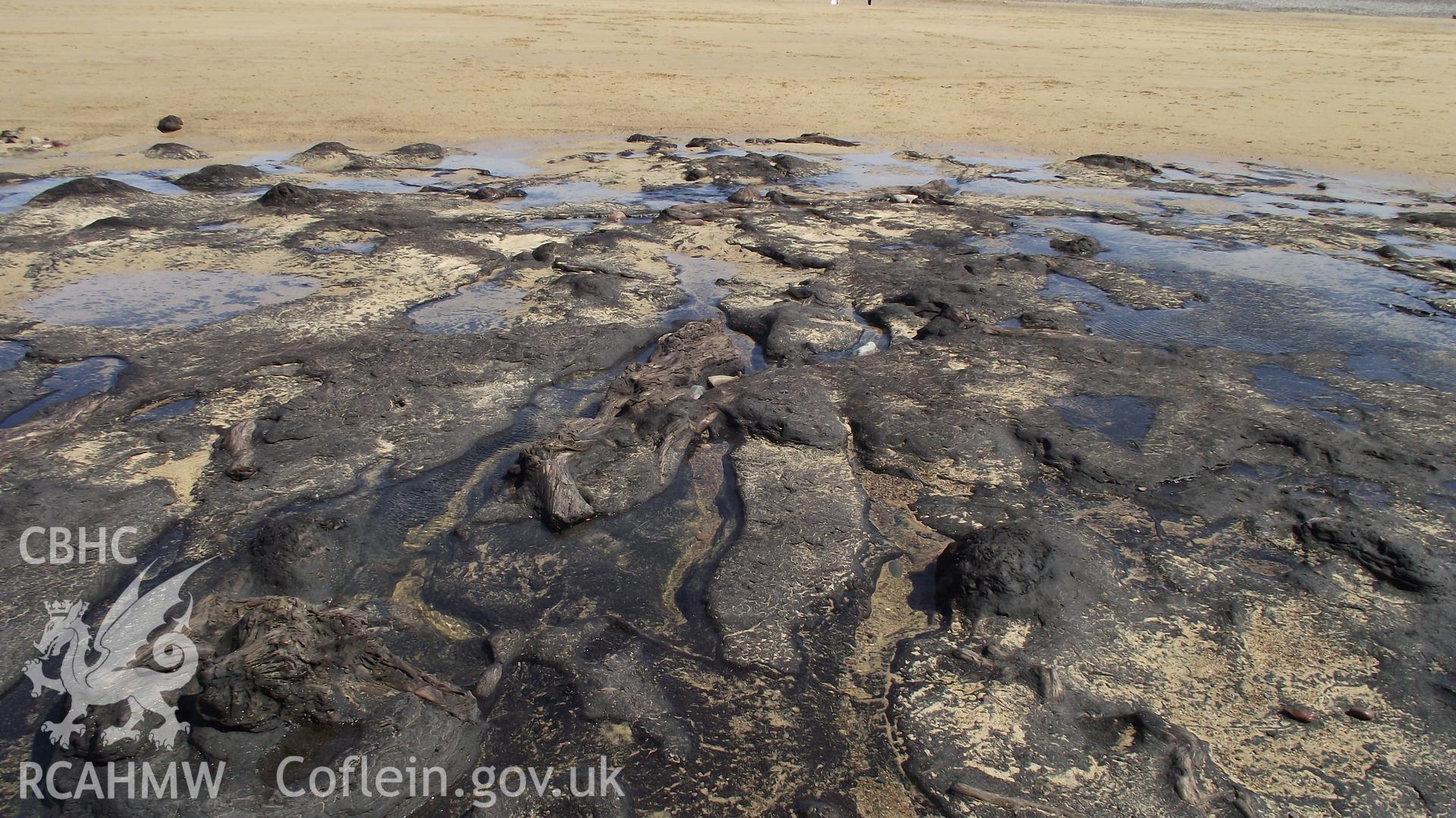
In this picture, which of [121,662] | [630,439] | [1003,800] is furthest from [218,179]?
[1003,800]

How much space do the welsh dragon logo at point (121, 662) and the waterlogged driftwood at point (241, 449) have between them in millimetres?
729

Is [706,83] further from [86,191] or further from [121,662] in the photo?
[121,662]

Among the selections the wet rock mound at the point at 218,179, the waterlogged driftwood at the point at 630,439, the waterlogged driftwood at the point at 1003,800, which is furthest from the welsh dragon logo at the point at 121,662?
the wet rock mound at the point at 218,179

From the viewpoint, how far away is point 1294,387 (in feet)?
14.8

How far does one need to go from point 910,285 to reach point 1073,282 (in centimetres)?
124

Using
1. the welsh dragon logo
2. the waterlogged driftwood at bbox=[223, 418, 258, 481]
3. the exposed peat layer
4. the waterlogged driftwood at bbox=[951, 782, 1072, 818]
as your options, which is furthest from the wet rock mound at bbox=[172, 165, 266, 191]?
the waterlogged driftwood at bbox=[951, 782, 1072, 818]

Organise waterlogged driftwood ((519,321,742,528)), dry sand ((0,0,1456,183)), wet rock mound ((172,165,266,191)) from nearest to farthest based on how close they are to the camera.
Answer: waterlogged driftwood ((519,321,742,528)), wet rock mound ((172,165,266,191)), dry sand ((0,0,1456,183))

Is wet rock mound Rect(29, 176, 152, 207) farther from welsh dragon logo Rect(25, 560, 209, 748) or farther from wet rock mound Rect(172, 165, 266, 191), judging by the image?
welsh dragon logo Rect(25, 560, 209, 748)

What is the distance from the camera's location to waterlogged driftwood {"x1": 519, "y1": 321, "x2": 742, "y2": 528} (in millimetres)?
3426

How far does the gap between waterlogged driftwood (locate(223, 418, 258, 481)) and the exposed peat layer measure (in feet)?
0.05

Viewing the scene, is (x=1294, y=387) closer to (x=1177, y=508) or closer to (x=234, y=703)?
(x=1177, y=508)

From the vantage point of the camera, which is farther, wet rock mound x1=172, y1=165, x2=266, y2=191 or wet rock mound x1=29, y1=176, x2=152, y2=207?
wet rock mound x1=172, y1=165, x2=266, y2=191

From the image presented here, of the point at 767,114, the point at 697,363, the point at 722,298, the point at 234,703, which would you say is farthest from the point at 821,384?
the point at 767,114

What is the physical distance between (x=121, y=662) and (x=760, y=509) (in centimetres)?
209
